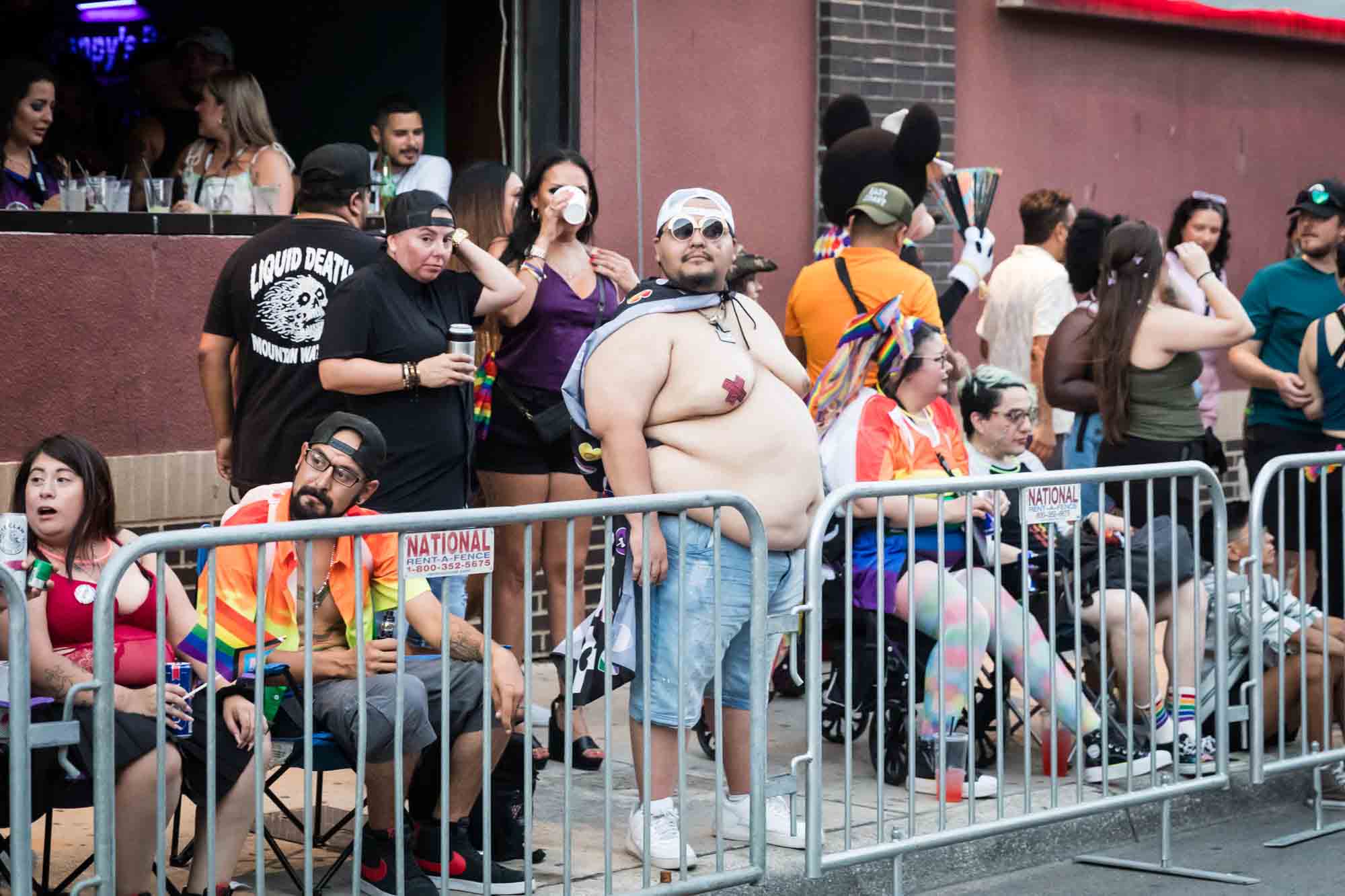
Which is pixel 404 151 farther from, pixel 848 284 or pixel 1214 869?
pixel 1214 869

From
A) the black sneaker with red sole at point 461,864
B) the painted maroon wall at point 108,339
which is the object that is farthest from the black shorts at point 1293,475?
the painted maroon wall at point 108,339

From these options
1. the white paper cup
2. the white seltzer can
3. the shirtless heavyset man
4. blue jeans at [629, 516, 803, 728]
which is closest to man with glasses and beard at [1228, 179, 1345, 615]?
the white paper cup

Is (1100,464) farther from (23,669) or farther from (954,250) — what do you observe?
(23,669)

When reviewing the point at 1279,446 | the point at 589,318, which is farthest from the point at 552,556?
the point at 1279,446

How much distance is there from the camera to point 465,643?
17.5 feet

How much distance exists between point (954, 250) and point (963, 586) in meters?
4.35

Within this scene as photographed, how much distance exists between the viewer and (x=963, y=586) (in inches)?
258

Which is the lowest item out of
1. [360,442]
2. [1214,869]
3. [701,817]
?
[1214,869]

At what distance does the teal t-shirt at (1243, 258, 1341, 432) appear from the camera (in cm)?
871

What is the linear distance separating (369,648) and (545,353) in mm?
2208

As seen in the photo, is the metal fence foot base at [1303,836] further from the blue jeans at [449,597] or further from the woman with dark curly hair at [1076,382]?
the blue jeans at [449,597]

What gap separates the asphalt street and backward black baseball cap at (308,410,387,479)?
7.07 ft

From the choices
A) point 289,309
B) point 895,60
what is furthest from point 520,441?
point 895,60

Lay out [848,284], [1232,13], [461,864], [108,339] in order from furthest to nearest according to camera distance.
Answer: [1232,13] < [108,339] < [848,284] < [461,864]
